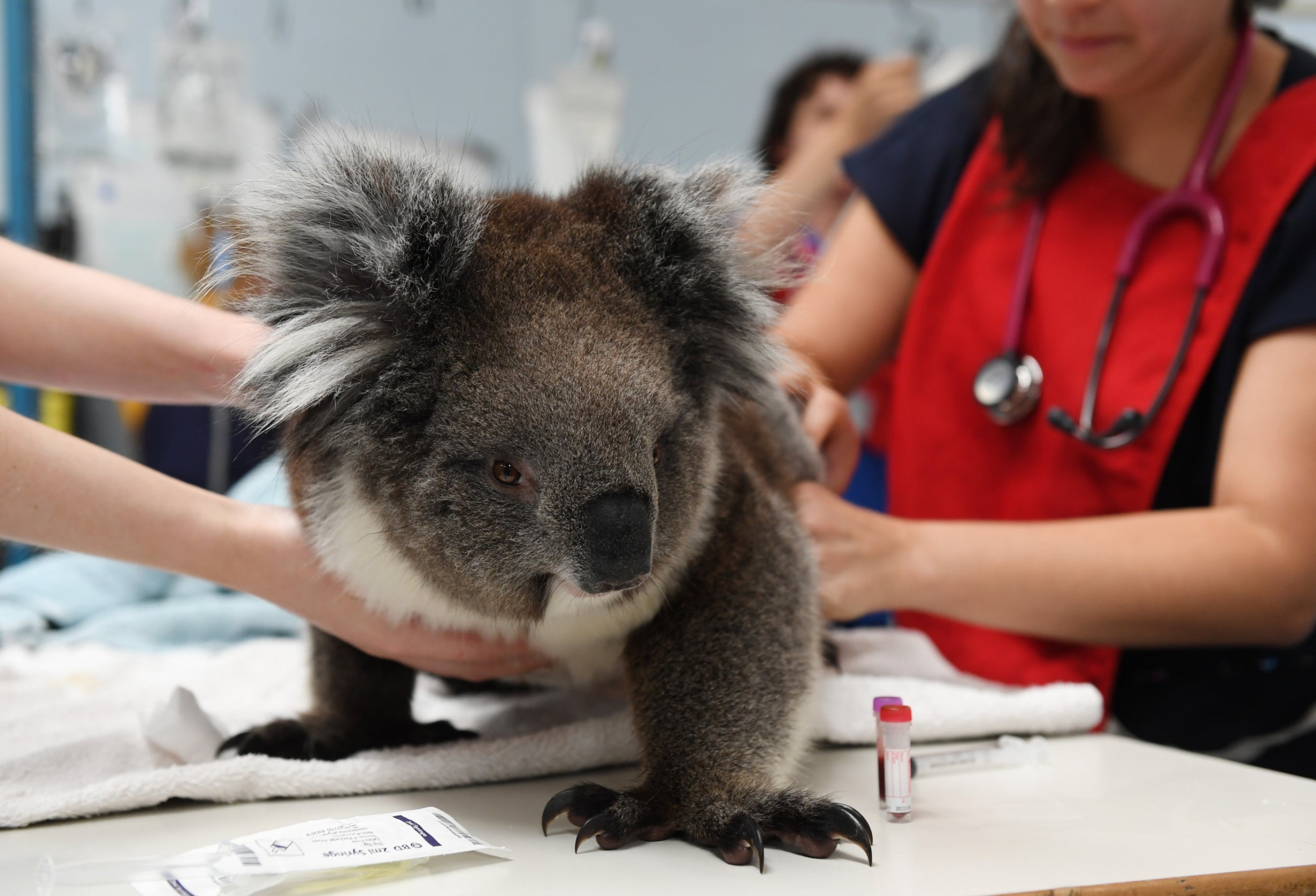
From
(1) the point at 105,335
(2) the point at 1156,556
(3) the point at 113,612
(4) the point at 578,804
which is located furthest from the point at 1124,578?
(3) the point at 113,612

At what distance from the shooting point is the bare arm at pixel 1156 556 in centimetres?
159

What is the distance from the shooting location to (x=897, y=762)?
1.10 meters

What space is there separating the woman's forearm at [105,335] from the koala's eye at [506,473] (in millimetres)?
487

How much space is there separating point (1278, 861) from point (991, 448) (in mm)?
1171

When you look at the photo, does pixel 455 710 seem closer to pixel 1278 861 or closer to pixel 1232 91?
pixel 1278 861

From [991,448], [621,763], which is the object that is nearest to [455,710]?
[621,763]

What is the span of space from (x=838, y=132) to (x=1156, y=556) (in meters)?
2.22

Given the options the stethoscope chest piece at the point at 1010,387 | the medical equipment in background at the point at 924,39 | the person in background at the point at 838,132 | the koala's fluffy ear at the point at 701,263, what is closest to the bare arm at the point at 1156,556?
the stethoscope chest piece at the point at 1010,387

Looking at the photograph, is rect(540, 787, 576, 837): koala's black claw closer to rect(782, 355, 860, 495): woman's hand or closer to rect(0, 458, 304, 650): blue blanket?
rect(782, 355, 860, 495): woman's hand

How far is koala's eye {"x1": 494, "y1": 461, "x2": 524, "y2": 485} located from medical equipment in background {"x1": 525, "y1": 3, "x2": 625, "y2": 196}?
2588 mm

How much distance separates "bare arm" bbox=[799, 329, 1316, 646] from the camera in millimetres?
1593

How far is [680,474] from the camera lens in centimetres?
117

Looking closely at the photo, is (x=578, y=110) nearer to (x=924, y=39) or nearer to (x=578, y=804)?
(x=924, y=39)

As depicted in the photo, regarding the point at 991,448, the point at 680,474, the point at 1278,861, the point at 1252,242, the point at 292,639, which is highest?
the point at 1252,242
